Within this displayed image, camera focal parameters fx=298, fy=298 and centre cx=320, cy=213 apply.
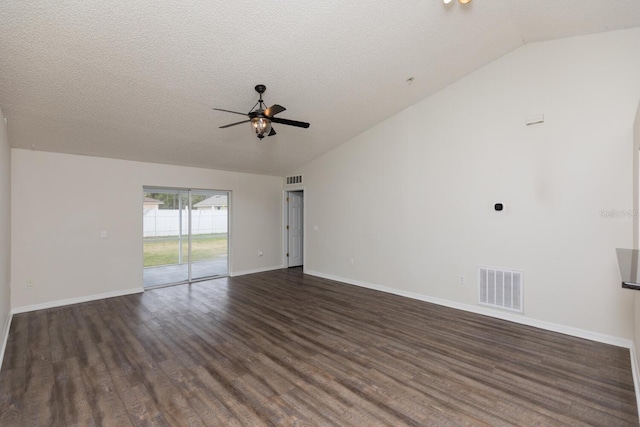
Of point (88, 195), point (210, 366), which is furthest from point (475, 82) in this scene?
point (88, 195)

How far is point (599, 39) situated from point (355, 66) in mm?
2876

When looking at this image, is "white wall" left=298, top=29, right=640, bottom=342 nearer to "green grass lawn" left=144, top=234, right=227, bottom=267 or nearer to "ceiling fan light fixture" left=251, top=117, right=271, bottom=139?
"ceiling fan light fixture" left=251, top=117, right=271, bottom=139

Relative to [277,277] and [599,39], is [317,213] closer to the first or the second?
[277,277]

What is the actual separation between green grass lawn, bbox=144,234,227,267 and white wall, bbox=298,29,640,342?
345 cm

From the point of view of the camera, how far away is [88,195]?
5094 millimetres

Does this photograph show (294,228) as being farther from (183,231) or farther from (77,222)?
(77,222)

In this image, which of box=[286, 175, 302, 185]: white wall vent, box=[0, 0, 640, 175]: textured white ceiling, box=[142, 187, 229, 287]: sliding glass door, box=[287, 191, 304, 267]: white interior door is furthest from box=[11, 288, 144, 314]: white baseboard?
box=[286, 175, 302, 185]: white wall vent

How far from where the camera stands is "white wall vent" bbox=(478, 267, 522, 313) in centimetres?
410

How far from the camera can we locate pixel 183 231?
642 cm

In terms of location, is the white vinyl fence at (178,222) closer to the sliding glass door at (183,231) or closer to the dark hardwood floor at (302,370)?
the sliding glass door at (183,231)

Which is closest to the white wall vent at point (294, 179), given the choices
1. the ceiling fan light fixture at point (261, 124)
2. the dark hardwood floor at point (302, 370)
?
the dark hardwood floor at point (302, 370)

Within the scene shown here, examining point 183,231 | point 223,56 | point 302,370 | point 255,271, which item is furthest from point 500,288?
point 183,231

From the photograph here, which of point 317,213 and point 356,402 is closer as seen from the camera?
point 356,402

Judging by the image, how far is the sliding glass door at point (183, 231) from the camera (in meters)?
6.08
